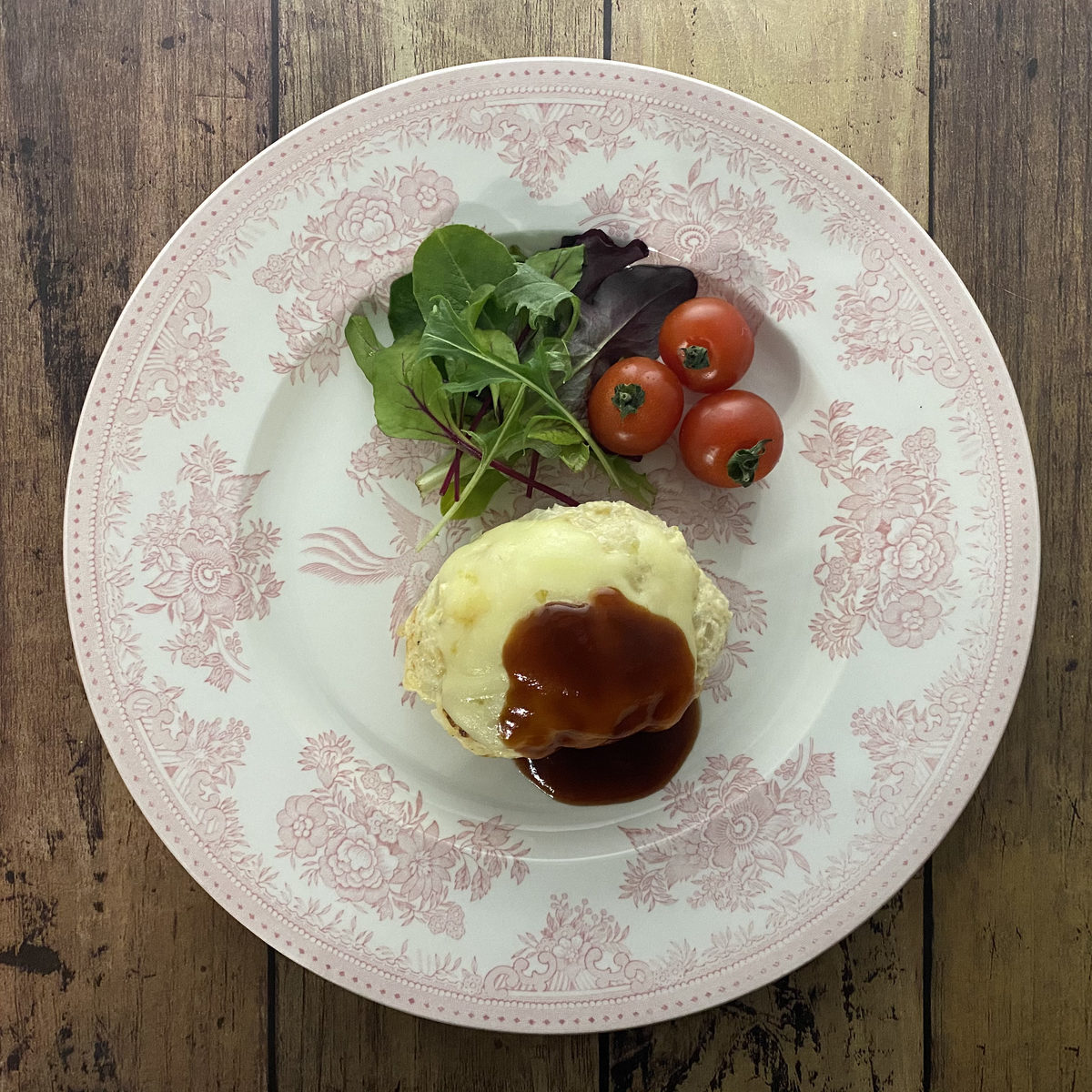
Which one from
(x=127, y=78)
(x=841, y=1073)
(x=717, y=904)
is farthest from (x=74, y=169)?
(x=841, y=1073)

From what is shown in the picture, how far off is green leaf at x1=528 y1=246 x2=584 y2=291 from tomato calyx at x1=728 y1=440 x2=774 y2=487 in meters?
0.73

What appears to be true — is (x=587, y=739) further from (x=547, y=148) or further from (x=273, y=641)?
(x=547, y=148)

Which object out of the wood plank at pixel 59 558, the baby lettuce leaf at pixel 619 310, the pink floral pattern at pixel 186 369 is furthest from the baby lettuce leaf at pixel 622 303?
the wood plank at pixel 59 558

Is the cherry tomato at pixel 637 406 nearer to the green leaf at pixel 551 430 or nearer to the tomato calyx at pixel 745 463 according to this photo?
the green leaf at pixel 551 430

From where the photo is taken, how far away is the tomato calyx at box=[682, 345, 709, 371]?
7.96 ft

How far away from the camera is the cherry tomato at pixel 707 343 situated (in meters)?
2.48

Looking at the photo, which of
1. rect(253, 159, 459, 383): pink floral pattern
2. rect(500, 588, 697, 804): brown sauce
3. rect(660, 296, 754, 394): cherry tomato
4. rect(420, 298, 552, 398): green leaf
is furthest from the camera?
rect(253, 159, 459, 383): pink floral pattern

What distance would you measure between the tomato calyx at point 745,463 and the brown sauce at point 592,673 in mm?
491

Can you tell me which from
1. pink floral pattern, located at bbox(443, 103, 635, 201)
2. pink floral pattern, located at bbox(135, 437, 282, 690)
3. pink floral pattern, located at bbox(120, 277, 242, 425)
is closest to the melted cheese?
pink floral pattern, located at bbox(135, 437, 282, 690)

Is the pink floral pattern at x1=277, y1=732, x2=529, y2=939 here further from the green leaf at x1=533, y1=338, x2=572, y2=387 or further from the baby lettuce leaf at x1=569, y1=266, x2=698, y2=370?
the baby lettuce leaf at x1=569, y1=266, x2=698, y2=370

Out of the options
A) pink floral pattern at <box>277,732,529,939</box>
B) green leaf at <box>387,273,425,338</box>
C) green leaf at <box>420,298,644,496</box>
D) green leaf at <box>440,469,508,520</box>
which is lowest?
pink floral pattern at <box>277,732,529,939</box>

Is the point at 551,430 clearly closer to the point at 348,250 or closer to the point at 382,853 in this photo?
the point at 348,250

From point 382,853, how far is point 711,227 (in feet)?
7.36

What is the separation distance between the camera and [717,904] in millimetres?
2574
